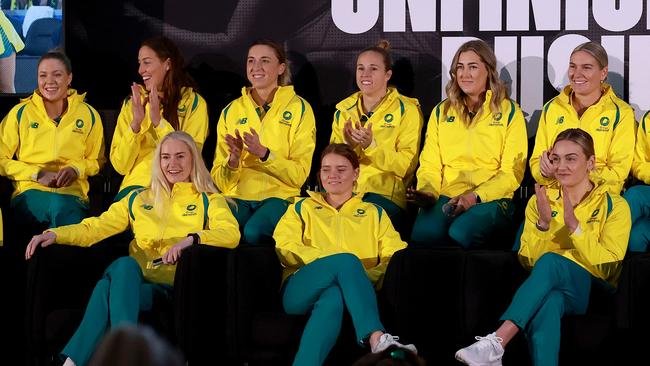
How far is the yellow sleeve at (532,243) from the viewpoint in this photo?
3.69m

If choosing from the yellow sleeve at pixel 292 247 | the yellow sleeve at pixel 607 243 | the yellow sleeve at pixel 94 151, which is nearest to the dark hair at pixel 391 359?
the yellow sleeve at pixel 607 243

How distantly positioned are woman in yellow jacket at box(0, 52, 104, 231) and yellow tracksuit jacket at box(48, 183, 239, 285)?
1.69ft

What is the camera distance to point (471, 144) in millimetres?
4473

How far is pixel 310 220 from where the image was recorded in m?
3.95

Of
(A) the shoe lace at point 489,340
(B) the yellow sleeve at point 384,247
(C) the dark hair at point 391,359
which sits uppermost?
(C) the dark hair at point 391,359

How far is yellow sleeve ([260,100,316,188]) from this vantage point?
4.52 m

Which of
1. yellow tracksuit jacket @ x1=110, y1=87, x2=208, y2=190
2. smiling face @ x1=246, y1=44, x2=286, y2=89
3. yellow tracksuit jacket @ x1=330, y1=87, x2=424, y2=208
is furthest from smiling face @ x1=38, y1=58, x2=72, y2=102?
yellow tracksuit jacket @ x1=330, y1=87, x2=424, y2=208

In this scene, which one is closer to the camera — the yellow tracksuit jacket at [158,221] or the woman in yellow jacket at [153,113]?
the yellow tracksuit jacket at [158,221]

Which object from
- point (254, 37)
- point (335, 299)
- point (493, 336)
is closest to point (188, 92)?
point (254, 37)

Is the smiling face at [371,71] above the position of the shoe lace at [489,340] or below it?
above

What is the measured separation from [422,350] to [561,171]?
840mm

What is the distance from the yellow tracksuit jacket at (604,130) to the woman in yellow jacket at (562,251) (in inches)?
18.7

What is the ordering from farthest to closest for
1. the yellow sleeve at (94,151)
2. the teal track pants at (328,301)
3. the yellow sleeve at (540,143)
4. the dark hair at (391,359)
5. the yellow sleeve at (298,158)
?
the yellow sleeve at (94,151), the yellow sleeve at (298,158), the yellow sleeve at (540,143), the teal track pants at (328,301), the dark hair at (391,359)

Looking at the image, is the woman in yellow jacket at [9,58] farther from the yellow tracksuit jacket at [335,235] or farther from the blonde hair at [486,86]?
the blonde hair at [486,86]
